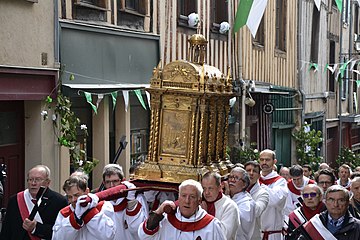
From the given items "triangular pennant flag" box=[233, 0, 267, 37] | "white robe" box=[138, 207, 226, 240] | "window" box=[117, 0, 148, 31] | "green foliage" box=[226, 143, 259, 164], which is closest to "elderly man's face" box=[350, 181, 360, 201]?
"white robe" box=[138, 207, 226, 240]

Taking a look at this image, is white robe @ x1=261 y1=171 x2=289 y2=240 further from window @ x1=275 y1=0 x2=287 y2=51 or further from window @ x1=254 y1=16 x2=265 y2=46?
window @ x1=275 y1=0 x2=287 y2=51

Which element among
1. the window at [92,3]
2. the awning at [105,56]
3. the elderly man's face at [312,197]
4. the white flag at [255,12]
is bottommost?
the elderly man's face at [312,197]

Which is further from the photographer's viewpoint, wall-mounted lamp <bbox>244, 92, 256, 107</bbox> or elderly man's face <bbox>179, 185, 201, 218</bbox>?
wall-mounted lamp <bbox>244, 92, 256, 107</bbox>

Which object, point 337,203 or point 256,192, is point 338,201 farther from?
point 256,192

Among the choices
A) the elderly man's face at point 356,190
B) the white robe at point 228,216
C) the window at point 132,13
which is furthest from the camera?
the window at point 132,13

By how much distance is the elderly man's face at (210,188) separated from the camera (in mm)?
7844

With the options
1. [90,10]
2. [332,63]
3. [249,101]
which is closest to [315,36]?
[332,63]

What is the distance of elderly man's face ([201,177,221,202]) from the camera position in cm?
784

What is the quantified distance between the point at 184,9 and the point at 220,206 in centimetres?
965

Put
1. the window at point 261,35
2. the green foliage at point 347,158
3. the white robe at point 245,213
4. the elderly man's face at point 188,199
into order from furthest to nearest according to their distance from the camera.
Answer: the green foliage at point 347,158 < the window at point 261,35 < the white robe at point 245,213 < the elderly man's face at point 188,199

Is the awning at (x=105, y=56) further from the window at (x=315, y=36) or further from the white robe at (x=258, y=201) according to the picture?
the window at (x=315, y=36)

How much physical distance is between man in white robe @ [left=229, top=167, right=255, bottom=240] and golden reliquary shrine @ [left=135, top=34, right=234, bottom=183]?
30 centimetres

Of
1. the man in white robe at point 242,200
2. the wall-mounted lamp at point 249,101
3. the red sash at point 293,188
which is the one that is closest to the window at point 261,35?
the wall-mounted lamp at point 249,101

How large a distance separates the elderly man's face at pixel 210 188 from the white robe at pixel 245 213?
82 centimetres
